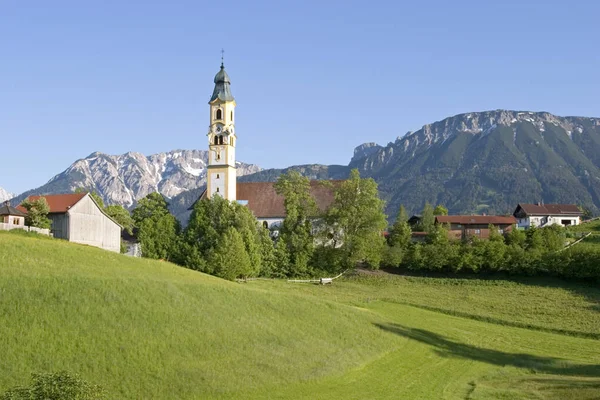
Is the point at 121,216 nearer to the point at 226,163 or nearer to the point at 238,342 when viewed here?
the point at 226,163

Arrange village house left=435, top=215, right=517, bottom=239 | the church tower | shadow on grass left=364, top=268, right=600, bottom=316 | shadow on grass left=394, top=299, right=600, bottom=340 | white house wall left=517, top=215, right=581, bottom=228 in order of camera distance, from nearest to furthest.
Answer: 1. shadow on grass left=394, top=299, right=600, bottom=340
2. shadow on grass left=364, top=268, right=600, bottom=316
3. the church tower
4. village house left=435, top=215, right=517, bottom=239
5. white house wall left=517, top=215, right=581, bottom=228

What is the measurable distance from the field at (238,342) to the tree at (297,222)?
2519 centimetres

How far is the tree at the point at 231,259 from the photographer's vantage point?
243 ft

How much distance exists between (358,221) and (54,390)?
71.3 m

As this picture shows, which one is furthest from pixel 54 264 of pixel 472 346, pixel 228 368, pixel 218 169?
pixel 218 169

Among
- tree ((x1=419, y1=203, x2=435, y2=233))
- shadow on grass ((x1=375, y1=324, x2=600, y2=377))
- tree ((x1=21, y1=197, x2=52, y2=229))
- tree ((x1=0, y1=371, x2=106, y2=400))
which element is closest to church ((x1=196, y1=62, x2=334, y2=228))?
tree ((x1=419, y1=203, x2=435, y2=233))

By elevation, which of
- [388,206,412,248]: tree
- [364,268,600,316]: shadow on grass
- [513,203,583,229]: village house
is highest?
[513,203,583,229]: village house

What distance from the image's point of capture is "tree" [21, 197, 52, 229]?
213 ft

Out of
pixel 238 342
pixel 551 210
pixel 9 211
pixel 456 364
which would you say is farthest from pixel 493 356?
pixel 551 210

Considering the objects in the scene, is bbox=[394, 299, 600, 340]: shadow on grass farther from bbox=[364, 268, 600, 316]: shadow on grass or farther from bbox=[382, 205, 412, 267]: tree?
bbox=[382, 205, 412, 267]: tree

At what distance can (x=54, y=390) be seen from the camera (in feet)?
75.0

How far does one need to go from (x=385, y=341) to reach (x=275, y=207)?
5749 cm

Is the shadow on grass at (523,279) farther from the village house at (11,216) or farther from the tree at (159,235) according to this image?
the village house at (11,216)

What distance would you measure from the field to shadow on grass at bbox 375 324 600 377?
0.47ft
